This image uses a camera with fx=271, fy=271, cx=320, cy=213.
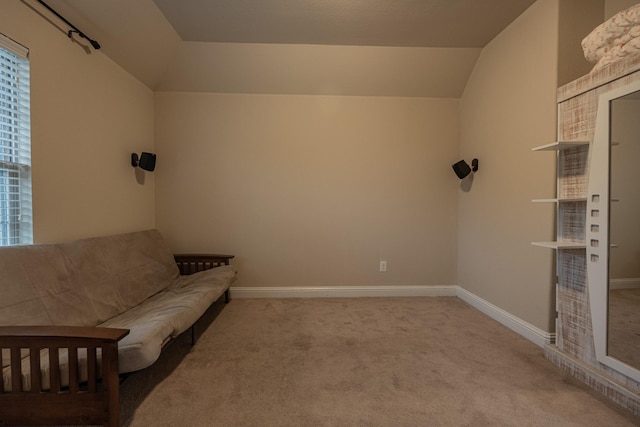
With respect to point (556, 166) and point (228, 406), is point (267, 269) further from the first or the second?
point (556, 166)

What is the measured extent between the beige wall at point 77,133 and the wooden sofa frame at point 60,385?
2.99ft

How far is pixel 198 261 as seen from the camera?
297 centimetres

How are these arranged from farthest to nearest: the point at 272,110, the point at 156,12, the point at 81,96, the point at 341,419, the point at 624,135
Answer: the point at 272,110
the point at 156,12
the point at 81,96
the point at 624,135
the point at 341,419

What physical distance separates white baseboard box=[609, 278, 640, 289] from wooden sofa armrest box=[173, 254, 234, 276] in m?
3.01

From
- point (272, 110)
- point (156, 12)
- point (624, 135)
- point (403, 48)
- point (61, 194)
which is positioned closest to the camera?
point (624, 135)

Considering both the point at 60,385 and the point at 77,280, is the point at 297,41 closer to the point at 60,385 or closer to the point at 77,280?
the point at 77,280

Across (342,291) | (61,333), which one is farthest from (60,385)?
(342,291)

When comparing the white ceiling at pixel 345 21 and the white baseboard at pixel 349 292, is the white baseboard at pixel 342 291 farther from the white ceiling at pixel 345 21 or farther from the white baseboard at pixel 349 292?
the white ceiling at pixel 345 21

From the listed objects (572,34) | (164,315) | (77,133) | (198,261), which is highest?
(572,34)

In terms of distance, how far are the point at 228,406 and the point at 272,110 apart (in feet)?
9.25

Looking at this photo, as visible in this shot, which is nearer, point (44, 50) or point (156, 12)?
point (44, 50)

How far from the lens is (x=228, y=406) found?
1.47 metres

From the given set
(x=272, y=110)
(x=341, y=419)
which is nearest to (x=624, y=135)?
(x=341, y=419)

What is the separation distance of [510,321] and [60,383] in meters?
3.09
